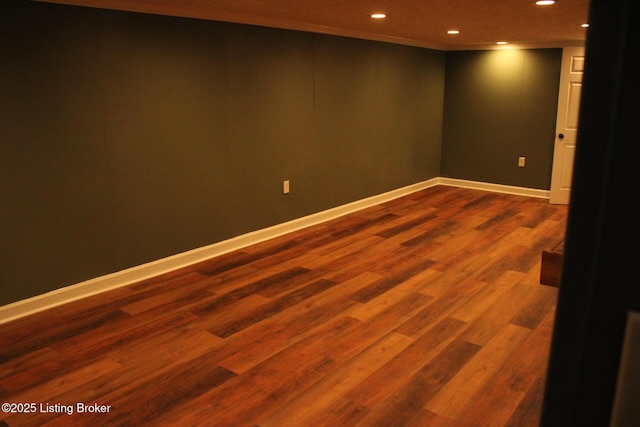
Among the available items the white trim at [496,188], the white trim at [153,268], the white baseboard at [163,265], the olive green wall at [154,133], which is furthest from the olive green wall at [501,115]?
the white trim at [153,268]

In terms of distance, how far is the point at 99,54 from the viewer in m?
3.58

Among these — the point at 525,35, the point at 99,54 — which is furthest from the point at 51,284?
the point at 525,35

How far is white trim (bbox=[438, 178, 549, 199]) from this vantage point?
707cm

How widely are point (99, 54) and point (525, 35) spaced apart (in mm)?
4476

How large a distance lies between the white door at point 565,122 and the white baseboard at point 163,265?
210 centimetres

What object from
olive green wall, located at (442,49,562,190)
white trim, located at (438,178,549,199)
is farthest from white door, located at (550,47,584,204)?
white trim, located at (438,178,549,199)

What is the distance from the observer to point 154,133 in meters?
3.99

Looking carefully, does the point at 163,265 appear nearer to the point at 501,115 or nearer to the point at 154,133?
the point at 154,133

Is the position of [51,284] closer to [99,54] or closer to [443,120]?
[99,54]

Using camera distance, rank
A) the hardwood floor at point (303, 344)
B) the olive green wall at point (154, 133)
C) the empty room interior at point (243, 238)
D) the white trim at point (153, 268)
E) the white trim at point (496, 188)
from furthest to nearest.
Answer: the white trim at point (496, 188), the white trim at point (153, 268), the olive green wall at point (154, 133), the empty room interior at point (243, 238), the hardwood floor at point (303, 344)

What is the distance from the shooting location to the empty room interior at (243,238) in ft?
8.62

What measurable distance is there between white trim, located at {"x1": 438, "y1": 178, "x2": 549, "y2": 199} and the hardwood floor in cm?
251

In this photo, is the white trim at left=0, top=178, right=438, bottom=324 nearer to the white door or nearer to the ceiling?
the ceiling

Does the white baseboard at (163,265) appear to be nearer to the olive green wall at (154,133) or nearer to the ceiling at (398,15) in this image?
the olive green wall at (154,133)
